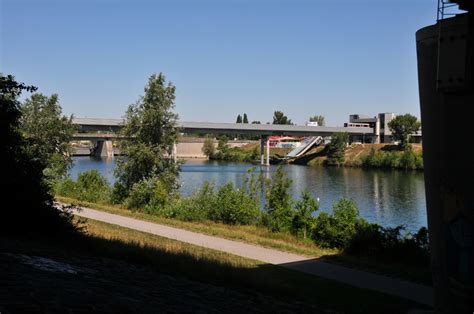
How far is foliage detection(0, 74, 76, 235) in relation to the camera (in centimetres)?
940

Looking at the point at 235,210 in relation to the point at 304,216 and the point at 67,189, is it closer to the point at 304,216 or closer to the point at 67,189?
the point at 304,216

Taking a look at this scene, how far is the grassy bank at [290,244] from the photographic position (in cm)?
1210

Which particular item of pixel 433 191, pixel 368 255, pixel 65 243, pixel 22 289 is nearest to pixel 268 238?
pixel 368 255

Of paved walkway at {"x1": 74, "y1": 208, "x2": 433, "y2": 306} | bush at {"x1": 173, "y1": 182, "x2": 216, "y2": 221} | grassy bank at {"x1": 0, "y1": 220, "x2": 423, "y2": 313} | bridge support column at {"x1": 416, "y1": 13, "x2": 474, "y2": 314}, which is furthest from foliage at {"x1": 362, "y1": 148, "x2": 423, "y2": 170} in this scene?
bridge support column at {"x1": 416, "y1": 13, "x2": 474, "y2": 314}

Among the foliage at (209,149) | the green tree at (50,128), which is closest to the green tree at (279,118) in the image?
the foliage at (209,149)

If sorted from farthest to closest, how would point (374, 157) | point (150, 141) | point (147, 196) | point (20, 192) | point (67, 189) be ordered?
point (374, 157), point (67, 189), point (150, 141), point (147, 196), point (20, 192)

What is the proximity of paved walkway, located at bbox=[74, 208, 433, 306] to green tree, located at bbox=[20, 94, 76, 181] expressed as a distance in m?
17.2

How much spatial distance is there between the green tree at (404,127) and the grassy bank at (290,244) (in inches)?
3296

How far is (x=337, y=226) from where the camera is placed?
1606 centimetres

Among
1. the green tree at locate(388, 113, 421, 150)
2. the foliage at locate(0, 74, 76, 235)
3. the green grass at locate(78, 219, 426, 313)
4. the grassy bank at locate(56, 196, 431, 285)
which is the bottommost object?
the grassy bank at locate(56, 196, 431, 285)

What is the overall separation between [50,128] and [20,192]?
27.5 metres

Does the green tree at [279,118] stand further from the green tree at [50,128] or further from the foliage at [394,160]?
the green tree at [50,128]

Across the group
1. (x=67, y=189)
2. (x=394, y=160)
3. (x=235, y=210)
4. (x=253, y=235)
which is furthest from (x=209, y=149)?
(x=253, y=235)

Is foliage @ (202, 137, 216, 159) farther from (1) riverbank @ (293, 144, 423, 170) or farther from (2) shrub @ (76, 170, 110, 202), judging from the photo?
(2) shrub @ (76, 170, 110, 202)
